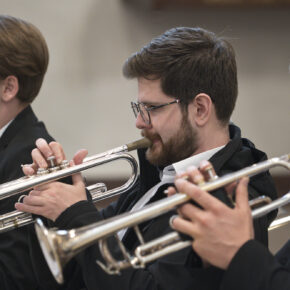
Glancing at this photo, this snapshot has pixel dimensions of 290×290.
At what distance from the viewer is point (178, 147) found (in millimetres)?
1520

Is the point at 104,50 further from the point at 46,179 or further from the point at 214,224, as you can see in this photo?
the point at 214,224

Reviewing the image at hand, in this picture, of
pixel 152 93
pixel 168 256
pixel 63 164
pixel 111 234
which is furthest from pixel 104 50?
pixel 111 234

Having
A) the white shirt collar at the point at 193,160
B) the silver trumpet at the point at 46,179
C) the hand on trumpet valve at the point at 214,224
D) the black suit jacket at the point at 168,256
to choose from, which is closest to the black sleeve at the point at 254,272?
the hand on trumpet valve at the point at 214,224

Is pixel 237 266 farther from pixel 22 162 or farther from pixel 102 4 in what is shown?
pixel 102 4

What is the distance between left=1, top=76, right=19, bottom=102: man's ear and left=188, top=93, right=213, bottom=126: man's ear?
69cm

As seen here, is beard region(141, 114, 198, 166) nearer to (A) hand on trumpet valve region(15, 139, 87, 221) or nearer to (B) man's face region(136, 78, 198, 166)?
(B) man's face region(136, 78, 198, 166)

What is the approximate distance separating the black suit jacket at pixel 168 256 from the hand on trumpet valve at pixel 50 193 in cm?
5

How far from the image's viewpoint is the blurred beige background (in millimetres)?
3588

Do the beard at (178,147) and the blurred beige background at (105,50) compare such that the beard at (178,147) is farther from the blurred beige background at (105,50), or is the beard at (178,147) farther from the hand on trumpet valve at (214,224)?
the blurred beige background at (105,50)

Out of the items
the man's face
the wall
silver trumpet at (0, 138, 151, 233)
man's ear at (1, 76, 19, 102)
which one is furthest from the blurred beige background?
the man's face

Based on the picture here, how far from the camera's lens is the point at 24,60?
179 cm

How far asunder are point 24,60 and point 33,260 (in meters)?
0.75

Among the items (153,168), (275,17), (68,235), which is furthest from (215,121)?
(275,17)

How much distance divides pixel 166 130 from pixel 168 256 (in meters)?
0.47
